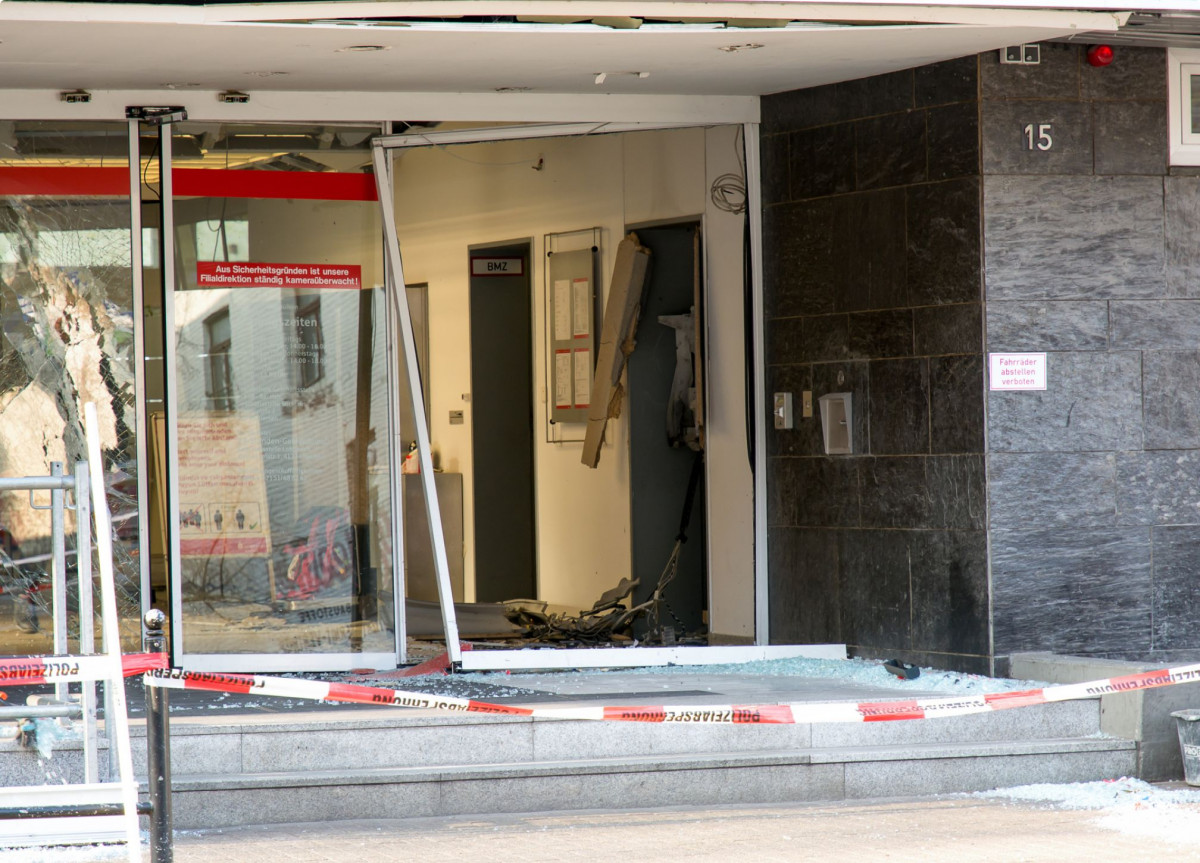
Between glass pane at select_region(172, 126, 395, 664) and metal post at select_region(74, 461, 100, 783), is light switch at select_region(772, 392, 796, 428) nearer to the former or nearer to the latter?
glass pane at select_region(172, 126, 395, 664)

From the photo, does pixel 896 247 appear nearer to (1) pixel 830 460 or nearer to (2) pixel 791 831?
(1) pixel 830 460

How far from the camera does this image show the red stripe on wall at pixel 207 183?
791cm

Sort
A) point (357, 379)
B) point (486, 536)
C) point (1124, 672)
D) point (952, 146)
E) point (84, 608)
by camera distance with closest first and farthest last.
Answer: point (84, 608) < point (1124, 672) < point (952, 146) < point (357, 379) < point (486, 536)

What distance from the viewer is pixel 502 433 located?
12422 millimetres

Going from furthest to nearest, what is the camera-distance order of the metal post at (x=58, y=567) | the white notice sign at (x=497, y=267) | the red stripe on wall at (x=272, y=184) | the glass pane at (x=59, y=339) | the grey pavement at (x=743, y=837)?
the white notice sign at (x=497, y=267), the red stripe on wall at (x=272, y=184), the glass pane at (x=59, y=339), the grey pavement at (x=743, y=837), the metal post at (x=58, y=567)

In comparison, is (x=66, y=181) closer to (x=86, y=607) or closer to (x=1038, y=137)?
(x=86, y=607)

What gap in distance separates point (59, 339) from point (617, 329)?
3.73m

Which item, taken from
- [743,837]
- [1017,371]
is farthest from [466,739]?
[1017,371]

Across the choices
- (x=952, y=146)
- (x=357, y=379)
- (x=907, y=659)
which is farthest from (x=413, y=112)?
(x=907, y=659)

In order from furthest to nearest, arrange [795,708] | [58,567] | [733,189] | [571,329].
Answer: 1. [571,329]
2. [733,189]
3. [795,708]
4. [58,567]

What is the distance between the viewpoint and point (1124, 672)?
706 centimetres

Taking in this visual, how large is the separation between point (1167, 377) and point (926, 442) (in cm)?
118

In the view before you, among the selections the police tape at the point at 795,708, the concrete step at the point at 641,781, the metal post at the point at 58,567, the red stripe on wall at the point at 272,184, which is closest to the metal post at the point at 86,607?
the metal post at the point at 58,567

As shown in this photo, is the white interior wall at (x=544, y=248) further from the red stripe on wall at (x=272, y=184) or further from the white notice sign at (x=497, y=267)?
the red stripe on wall at (x=272, y=184)
